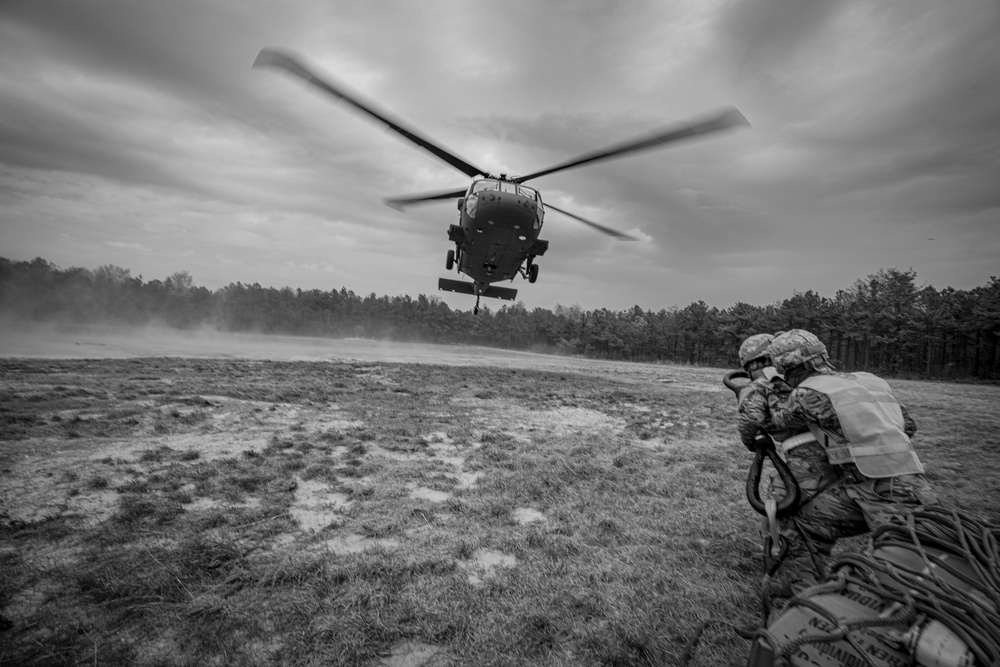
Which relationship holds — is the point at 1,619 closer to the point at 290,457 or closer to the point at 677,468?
the point at 290,457

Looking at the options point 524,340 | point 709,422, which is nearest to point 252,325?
point 524,340

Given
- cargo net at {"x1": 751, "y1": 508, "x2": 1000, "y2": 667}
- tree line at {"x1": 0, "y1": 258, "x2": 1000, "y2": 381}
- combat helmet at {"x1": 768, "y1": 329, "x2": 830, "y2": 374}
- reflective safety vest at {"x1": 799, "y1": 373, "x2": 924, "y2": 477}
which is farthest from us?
tree line at {"x1": 0, "y1": 258, "x2": 1000, "y2": 381}

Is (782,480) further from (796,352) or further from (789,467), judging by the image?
(796,352)

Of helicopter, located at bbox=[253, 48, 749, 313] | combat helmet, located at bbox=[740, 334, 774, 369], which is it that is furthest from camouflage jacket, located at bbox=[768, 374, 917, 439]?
helicopter, located at bbox=[253, 48, 749, 313]

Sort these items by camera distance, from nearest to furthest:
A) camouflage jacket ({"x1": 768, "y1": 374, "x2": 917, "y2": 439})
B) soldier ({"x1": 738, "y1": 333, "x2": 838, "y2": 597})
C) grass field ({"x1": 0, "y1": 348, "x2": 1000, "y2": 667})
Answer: grass field ({"x1": 0, "y1": 348, "x2": 1000, "y2": 667}) → camouflage jacket ({"x1": 768, "y1": 374, "x2": 917, "y2": 439}) → soldier ({"x1": 738, "y1": 333, "x2": 838, "y2": 597})

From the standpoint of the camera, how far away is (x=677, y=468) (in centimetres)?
714

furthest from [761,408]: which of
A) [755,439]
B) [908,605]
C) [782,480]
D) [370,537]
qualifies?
[370,537]

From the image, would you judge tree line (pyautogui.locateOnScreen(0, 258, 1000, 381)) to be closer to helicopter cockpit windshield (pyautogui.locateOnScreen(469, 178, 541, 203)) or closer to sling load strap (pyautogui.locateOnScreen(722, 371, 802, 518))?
helicopter cockpit windshield (pyautogui.locateOnScreen(469, 178, 541, 203))

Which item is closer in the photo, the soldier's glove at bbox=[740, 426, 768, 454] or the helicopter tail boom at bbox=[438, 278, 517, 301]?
the soldier's glove at bbox=[740, 426, 768, 454]

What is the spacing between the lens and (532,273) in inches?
704

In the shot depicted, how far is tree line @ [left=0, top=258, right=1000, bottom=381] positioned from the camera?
4338cm

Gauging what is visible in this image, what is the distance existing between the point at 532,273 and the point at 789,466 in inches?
585

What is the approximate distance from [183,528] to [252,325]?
81.7 meters

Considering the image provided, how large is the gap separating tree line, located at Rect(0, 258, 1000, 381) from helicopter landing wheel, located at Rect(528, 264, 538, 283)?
23.9 m
